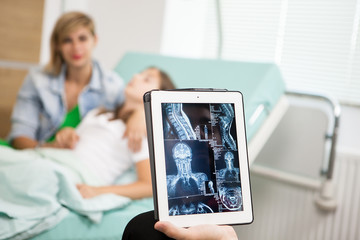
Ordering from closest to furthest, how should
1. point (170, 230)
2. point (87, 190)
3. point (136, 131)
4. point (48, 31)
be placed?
point (170, 230) → point (87, 190) → point (136, 131) → point (48, 31)

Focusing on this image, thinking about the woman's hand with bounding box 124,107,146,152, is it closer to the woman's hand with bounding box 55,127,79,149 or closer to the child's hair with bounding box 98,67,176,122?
the child's hair with bounding box 98,67,176,122

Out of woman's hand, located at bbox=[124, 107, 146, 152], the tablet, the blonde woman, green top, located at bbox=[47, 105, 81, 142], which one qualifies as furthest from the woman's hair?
the tablet

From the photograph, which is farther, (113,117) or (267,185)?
(267,185)

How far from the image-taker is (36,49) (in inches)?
75.1

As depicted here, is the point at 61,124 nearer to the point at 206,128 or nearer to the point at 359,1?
the point at 206,128

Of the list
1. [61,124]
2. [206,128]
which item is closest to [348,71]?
[61,124]

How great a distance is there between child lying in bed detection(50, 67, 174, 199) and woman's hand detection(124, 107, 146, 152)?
16 millimetres

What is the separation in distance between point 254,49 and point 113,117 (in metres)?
0.81

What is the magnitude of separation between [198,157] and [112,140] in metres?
0.64

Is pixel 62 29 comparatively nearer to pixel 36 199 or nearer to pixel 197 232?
pixel 36 199

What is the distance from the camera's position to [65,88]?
1.42m

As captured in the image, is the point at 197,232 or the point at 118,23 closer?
the point at 197,232

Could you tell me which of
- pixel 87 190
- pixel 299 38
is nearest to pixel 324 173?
pixel 299 38

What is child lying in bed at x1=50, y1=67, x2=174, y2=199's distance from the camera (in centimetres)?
103
